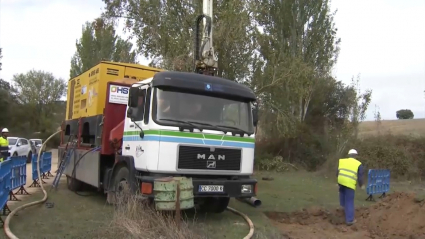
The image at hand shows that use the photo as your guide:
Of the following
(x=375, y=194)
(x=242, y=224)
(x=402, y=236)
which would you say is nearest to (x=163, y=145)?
(x=242, y=224)

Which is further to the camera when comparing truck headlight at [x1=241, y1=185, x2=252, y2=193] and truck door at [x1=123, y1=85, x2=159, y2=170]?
truck headlight at [x1=241, y1=185, x2=252, y2=193]

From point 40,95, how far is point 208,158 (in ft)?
183

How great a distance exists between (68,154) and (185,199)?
6600mm

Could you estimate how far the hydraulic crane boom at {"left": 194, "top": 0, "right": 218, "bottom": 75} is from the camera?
1191 centimetres

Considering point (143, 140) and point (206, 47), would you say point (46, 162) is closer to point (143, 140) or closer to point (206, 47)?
point (206, 47)

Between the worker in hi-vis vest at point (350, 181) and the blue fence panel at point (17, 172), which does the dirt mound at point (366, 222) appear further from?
the blue fence panel at point (17, 172)

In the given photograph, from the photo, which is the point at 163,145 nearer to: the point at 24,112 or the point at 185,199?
the point at 185,199

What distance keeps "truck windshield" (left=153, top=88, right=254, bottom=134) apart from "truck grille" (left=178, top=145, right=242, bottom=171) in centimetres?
42

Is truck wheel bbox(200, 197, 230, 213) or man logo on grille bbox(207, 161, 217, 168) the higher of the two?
man logo on grille bbox(207, 161, 217, 168)

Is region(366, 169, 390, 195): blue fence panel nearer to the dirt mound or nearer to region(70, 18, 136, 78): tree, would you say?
the dirt mound

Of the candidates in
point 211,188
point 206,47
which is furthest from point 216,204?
point 206,47

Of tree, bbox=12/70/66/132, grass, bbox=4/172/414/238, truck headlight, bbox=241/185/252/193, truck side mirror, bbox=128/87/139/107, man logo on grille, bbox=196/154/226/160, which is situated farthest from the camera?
tree, bbox=12/70/66/132

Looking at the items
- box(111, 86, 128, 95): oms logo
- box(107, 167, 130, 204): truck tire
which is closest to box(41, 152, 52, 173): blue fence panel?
box(111, 86, 128, 95): oms logo

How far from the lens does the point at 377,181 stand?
1427 centimetres
